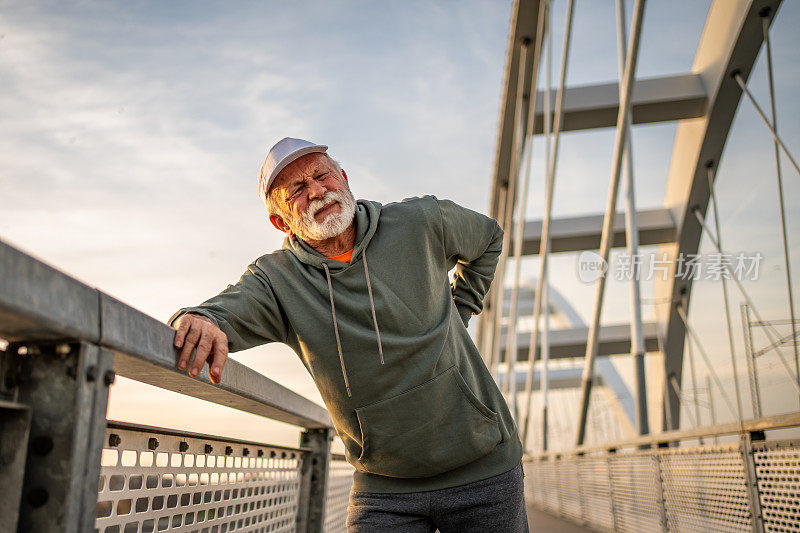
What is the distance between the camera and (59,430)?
2.92 ft

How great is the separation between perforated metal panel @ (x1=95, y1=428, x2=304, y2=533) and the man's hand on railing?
0.17m

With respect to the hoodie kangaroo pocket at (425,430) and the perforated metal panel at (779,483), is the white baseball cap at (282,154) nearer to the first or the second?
the hoodie kangaroo pocket at (425,430)

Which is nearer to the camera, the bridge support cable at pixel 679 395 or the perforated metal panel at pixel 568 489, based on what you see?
the perforated metal panel at pixel 568 489

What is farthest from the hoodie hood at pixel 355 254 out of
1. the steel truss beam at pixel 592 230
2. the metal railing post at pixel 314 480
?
the steel truss beam at pixel 592 230

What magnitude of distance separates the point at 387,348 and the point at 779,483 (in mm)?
2051

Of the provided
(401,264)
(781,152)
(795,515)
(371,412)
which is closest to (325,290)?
(401,264)

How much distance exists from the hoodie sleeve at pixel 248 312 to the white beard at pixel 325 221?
0.54 feet

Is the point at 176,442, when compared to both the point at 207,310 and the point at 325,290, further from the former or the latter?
the point at 325,290

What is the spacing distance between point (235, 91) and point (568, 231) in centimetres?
1047

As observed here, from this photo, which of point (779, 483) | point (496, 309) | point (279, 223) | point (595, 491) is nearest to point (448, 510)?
point (279, 223)

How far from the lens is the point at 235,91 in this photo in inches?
221

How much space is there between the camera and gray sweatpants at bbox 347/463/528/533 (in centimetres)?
185

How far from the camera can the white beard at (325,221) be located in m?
1.88

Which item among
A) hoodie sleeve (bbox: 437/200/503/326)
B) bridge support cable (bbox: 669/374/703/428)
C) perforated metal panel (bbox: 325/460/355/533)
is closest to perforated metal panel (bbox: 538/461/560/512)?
A: perforated metal panel (bbox: 325/460/355/533)
